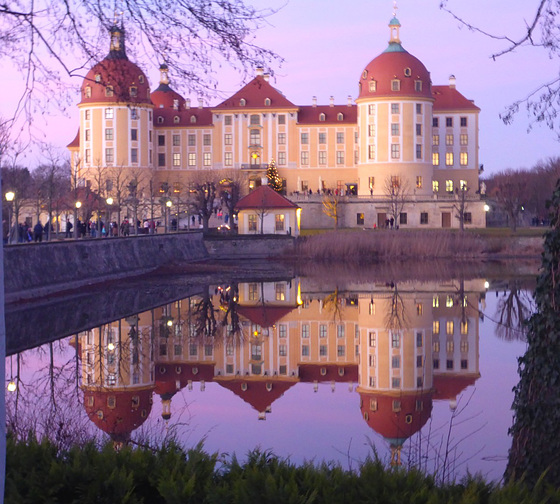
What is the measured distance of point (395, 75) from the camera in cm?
6512

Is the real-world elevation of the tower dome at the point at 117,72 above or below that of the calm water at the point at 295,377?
above

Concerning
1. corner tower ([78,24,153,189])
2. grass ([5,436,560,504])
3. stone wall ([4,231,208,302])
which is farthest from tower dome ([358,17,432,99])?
grass ([5,436,560,504])

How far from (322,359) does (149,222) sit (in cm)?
3438

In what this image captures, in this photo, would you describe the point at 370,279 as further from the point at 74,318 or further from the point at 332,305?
the point at 74,318

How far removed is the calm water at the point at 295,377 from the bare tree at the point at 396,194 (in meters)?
32.1

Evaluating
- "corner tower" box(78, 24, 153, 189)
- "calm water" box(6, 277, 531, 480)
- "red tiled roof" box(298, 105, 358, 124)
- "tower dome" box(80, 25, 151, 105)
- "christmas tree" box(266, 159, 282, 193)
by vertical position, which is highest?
"red tiled roof" box(298, 105, 358, 124)

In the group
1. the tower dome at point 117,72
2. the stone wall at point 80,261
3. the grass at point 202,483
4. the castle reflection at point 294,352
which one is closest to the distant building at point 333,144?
the stone wall at point 80,261

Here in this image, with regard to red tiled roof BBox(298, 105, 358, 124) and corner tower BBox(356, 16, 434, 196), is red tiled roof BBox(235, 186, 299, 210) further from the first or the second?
red tiled roof BBox(298, 105, 358, 124)

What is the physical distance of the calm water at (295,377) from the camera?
417 inches

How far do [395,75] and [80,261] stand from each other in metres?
40.2

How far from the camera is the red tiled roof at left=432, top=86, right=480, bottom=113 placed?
72750mm

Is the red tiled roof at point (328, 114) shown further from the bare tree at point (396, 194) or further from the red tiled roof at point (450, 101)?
the bare tree at point (396, 194)

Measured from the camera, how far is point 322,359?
18.3 meters

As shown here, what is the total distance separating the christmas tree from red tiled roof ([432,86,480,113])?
1372 centimetres
